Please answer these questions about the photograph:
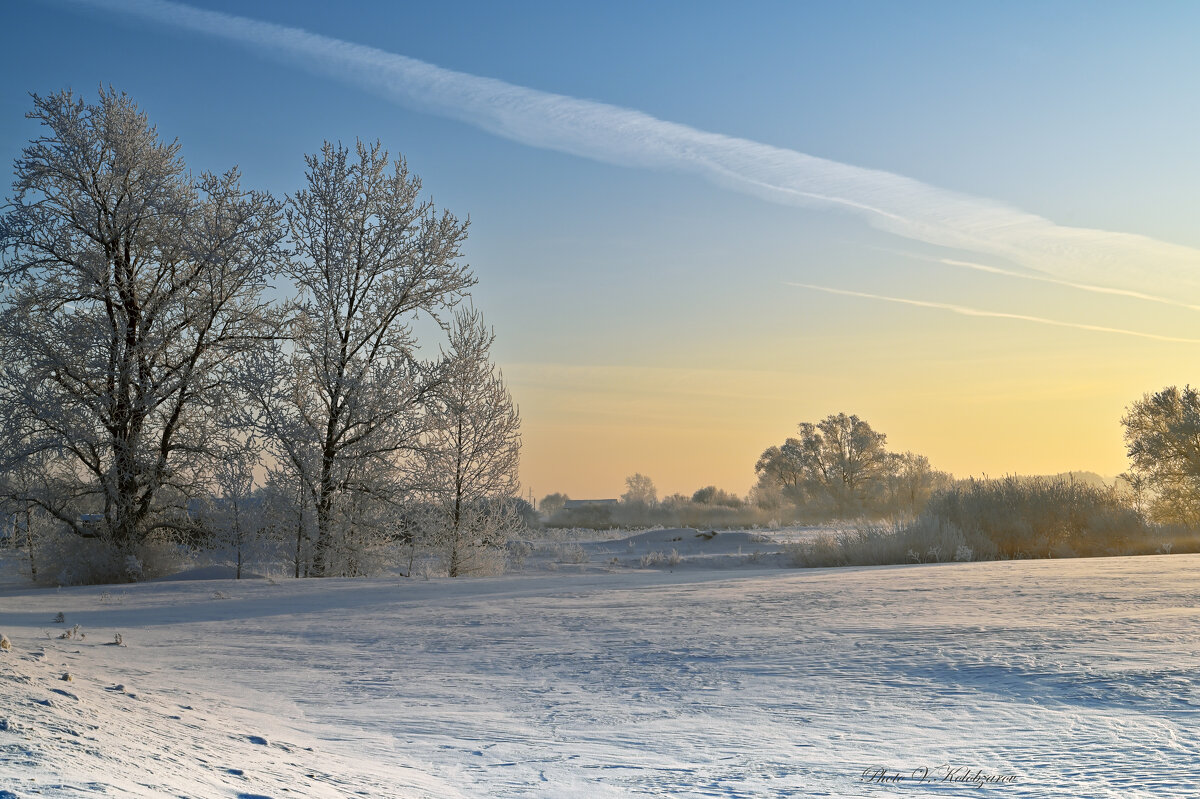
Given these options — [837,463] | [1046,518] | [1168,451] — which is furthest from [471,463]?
[837,463]

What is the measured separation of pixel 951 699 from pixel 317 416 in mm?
12665

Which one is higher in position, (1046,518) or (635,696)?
(1046,518)

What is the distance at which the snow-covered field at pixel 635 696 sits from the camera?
282 centimetres

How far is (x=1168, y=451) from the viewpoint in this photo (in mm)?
23547

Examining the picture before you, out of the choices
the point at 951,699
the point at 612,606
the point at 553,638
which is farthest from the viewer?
the point at 612,606

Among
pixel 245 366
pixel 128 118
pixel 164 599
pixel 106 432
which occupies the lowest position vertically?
pixel 164 599

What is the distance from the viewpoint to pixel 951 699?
4082mm

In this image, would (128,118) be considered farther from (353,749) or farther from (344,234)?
(353,749)

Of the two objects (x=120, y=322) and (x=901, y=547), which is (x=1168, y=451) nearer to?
(x=901, y=547)

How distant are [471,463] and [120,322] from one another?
6.40m

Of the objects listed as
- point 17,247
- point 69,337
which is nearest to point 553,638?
point 69,337

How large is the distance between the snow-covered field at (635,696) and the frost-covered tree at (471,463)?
727 cm

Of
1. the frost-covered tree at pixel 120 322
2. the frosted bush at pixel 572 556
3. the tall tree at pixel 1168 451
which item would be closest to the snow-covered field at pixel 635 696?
the frost-covered tree at pixel 120 322

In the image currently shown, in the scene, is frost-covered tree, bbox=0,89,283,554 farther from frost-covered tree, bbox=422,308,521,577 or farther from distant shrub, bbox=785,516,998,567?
distant shrub, bbox=785,516,998,567
